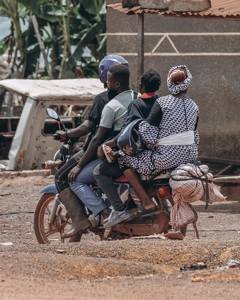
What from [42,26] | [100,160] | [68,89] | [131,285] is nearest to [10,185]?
[68,89]

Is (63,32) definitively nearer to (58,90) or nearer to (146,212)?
(58,90)

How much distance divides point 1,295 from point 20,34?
19.4m

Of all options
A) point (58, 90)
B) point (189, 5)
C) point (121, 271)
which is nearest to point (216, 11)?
point (189, 5)

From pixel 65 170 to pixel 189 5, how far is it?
12.4ft

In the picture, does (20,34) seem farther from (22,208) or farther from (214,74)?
(22,208)

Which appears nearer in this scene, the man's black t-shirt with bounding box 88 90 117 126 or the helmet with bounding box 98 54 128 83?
the man's black t-shirt with bounding box 88 90 117 126

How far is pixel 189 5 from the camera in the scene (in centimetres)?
1131

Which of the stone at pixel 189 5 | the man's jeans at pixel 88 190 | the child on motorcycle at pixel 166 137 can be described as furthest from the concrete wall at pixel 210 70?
the child on motorcycle at pixel 166 137

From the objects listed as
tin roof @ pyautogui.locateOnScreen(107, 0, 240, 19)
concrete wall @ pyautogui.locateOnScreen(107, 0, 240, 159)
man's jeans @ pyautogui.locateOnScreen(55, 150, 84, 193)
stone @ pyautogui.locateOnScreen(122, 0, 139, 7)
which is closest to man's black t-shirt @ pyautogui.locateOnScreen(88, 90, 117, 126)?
man's jeans @ pyautogui.locateOnScreen(55, 150, 84, 193)

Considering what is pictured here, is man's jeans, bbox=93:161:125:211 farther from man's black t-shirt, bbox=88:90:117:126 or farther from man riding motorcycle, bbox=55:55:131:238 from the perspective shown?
man's black t-shirt, bbox=88:90:117:126

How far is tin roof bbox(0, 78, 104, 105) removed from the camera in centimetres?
1574

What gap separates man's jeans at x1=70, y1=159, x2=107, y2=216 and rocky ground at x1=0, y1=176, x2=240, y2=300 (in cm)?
59

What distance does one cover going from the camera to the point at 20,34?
80.7 ft

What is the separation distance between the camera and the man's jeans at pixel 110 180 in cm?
Result: 804
